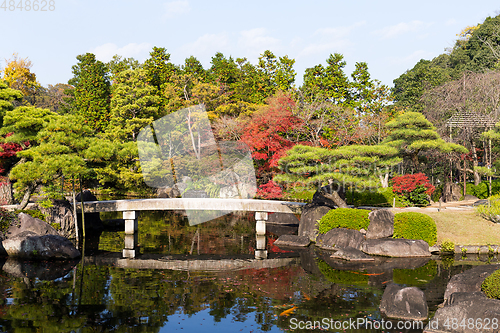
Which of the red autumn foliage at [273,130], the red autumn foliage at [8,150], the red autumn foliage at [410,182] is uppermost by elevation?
the red autumn foliage at [273,130]

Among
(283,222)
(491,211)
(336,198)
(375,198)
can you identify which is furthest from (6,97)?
(491,211)

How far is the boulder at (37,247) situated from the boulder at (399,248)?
13359 mm

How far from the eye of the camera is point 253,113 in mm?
33844

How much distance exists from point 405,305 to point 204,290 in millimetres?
6106

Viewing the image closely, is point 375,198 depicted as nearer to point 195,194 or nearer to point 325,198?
point 325,198

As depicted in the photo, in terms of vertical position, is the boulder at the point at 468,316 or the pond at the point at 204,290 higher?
the boulder at the point at 468,316

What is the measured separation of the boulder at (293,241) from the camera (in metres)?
20.6

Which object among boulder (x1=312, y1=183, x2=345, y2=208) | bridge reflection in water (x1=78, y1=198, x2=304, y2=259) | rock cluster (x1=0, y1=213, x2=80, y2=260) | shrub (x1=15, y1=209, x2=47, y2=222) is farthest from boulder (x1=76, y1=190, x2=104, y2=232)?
boulder (x1=312, y1=183, x2=345, y2=208)

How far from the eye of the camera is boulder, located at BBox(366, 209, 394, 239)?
19188 millimetres

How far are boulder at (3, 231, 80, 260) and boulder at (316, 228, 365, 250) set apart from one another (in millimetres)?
11609

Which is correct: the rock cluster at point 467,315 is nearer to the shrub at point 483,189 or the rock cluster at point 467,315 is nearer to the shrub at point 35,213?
the shrub at point 35,213

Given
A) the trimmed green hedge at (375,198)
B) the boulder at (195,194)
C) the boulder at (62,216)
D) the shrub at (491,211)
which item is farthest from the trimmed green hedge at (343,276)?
the boulder at (195,194)

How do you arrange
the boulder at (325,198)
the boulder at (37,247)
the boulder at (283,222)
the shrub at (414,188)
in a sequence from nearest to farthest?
the boulder at (37,247) → the boulder at (325,198) → the shrub at (414,188) → the boulder at (283,222)

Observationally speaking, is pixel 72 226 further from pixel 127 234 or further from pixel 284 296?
pixel 284 296
